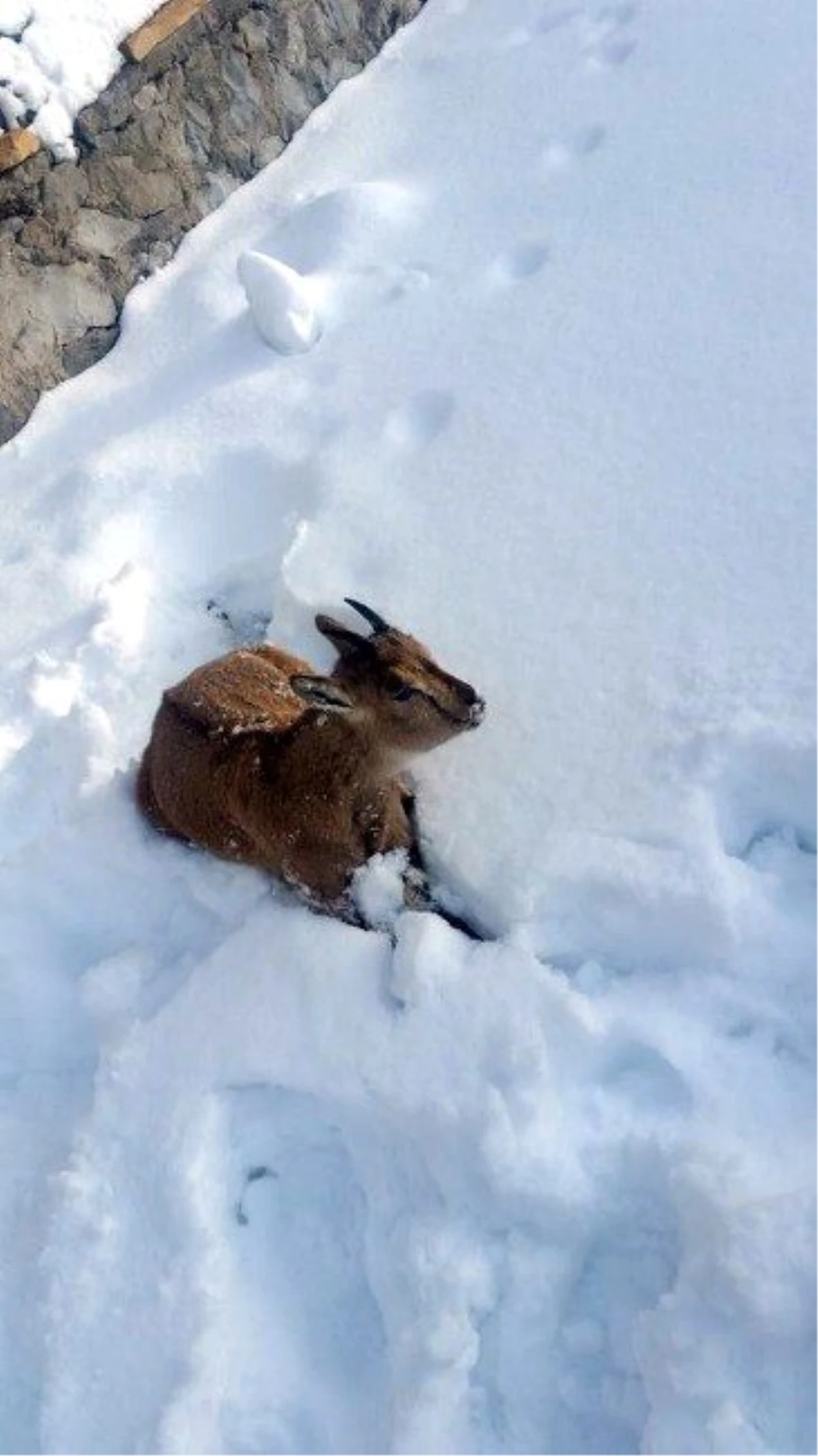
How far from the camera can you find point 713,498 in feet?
11.3

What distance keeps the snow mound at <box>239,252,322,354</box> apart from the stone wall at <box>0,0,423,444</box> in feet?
2.35

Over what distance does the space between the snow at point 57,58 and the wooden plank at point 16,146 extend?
0.04 meters

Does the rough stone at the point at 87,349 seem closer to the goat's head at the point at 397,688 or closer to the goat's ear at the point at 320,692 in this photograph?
the goat's head at the point at 397,688

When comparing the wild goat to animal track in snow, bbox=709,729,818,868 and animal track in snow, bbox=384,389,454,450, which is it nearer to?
animal track in snow, bbox=709,729,818,868

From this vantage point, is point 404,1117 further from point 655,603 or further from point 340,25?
point 340,25

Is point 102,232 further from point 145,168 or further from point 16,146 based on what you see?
point 16,146

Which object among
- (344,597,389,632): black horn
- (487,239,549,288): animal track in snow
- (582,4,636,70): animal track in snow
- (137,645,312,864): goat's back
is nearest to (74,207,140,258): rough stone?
(487,239,549,288): animal track in snow

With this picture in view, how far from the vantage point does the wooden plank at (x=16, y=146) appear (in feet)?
14.5

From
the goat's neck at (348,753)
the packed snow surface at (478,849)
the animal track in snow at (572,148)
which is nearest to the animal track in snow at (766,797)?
the packed snow surface at (478,849)

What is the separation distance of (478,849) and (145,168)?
3.29 m

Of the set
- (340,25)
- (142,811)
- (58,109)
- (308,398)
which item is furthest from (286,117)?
(142,811)

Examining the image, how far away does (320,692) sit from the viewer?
2.85 metres

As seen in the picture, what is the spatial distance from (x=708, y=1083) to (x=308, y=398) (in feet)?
8.79

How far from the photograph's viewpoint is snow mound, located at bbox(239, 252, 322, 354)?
14.6 ft
